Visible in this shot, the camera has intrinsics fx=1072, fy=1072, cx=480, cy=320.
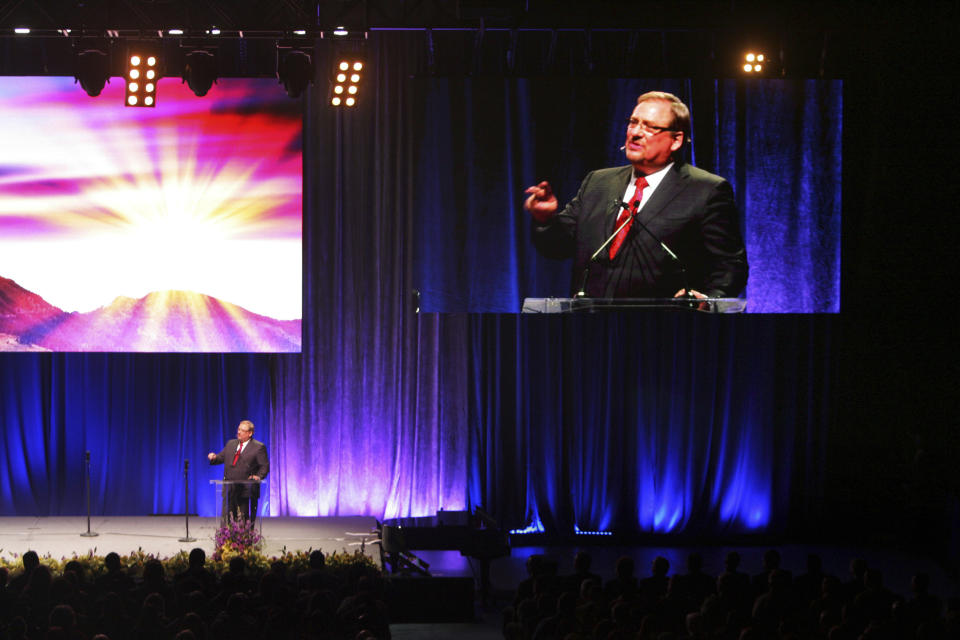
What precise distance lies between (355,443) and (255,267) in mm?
2395

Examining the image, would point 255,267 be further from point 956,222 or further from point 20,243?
point 956,222

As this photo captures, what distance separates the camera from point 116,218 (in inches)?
477

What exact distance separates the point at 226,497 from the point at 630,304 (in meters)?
4.57

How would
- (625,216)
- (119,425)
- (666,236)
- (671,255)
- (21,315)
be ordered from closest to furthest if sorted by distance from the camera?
(671,255)
(666,236)
(625,216)
(21,315)
(119,425)

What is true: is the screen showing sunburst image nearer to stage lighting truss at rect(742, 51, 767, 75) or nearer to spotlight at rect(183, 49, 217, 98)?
spotlight at rect(183, 49, 217, 98)

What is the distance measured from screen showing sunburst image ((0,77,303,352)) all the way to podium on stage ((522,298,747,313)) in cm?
285

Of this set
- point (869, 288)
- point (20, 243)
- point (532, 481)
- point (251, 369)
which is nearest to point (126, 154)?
point (20, 243)

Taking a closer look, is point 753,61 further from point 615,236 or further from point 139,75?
point 139,75

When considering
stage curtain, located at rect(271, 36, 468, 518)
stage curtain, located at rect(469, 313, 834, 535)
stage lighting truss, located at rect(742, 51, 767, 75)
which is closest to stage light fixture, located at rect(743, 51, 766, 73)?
stage lighting truss, located at rect(742, 51, 767, 75)

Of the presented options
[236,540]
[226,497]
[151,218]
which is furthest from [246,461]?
[151,218]

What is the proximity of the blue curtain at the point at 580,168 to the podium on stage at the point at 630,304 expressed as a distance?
415mm

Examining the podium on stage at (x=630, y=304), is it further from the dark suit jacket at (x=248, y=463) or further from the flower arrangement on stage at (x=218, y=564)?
the flower arrangement on stage at (x=218, y=564)

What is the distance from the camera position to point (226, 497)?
34.6 feet

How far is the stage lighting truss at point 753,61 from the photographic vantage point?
11383 millimetres
